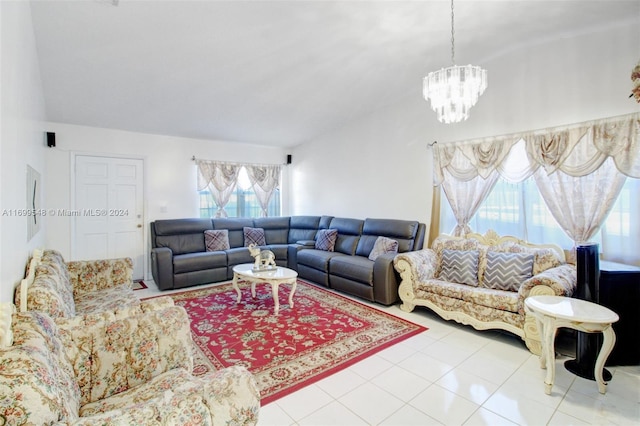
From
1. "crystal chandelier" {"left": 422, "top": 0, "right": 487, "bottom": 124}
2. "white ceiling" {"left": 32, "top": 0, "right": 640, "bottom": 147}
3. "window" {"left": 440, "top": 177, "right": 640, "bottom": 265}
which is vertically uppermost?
"white ceiling" {"left": 32, "top": 0, "right": 640, "bottom": 147}

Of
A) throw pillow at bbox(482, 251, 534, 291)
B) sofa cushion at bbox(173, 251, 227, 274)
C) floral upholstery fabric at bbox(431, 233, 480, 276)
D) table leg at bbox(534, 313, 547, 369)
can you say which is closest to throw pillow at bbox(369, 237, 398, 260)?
floral upholstery fabric at bbox(431, 233, 480, 276)

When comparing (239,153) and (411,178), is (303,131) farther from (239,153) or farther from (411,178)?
(411,178)

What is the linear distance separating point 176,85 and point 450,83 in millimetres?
3026

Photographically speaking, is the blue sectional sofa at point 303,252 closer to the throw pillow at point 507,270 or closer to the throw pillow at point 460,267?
the throw pillow at point 460,267

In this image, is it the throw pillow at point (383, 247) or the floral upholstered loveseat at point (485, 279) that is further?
the throw pillow at point (383, 247)

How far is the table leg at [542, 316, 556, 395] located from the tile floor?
7 cm

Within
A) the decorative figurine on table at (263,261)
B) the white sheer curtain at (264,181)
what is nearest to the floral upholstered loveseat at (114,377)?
the decorative figurine on table at (263,261)

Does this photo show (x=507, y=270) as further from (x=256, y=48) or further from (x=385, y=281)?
(x=256, y=48)

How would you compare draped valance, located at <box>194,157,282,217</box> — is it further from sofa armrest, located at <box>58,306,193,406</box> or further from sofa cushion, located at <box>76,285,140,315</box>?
sofa armrest, located at <box>58,306,193,406</box>

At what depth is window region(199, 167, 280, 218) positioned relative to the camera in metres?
5.64

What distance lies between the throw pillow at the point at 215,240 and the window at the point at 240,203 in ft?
2.13

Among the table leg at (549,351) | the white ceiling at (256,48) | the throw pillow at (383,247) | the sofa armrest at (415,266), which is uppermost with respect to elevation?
the white ceiling at (256,48)

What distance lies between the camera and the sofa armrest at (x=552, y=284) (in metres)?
2.44

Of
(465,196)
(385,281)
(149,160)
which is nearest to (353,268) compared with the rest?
(385,281)
